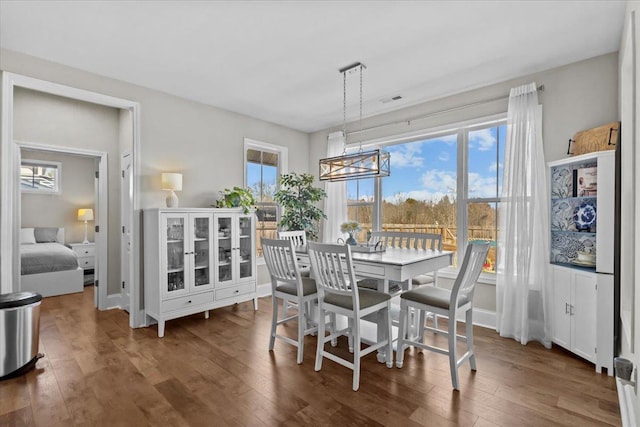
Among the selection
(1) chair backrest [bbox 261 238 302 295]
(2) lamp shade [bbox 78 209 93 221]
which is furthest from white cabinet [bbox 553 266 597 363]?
(2) lamp shade [bbox 78 209 93 221]

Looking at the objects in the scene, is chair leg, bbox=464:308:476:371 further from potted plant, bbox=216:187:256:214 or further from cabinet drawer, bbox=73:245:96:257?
cabinet drawer, bbox=73:245:96:257

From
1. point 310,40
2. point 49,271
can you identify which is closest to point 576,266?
point 310,40

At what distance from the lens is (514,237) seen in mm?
3264

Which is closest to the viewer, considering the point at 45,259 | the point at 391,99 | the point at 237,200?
the point at 391,99

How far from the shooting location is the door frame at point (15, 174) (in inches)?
109

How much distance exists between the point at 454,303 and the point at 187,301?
2771 millimetres

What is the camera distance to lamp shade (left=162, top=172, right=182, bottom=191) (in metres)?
3.61

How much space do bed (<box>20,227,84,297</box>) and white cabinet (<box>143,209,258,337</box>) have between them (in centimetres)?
232

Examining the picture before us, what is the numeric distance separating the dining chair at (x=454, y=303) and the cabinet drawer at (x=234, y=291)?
2.22 metres

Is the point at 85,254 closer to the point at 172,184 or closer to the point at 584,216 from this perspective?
the point at 172,184

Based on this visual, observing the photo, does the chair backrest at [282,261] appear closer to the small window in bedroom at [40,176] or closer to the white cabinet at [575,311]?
the white cabinet at [575,311]

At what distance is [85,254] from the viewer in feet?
20.1

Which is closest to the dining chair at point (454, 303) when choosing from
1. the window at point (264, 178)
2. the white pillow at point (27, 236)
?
the window at point (264, 178)

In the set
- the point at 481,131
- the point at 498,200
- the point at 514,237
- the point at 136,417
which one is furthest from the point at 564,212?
the point at 136,417
